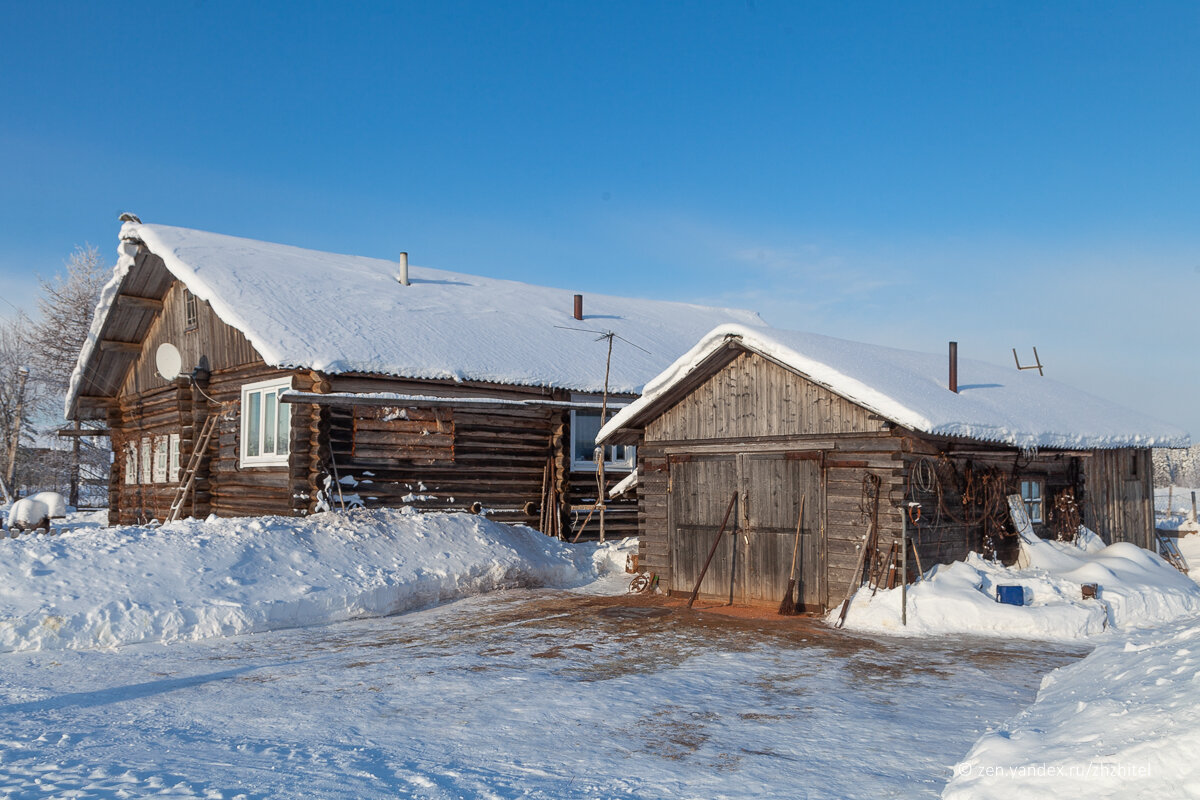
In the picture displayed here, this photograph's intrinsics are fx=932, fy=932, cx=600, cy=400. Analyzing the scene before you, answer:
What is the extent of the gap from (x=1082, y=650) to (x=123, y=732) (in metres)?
9.60

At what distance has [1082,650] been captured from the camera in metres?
10.4

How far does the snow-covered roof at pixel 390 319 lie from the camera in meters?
17.2

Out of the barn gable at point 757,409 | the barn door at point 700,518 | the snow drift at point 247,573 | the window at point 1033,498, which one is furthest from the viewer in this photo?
the window at point 1033,498

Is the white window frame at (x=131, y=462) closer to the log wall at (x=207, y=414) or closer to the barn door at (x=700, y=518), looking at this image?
the log wall at (x=207, y=414)

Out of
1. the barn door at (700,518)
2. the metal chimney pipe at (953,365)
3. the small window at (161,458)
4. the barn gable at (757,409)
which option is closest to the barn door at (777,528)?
the barn door at (700,518)

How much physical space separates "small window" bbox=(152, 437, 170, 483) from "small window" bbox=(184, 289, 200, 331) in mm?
3290

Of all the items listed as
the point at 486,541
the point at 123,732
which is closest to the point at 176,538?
the point at 486,541

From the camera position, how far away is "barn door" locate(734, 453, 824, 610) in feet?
43.6

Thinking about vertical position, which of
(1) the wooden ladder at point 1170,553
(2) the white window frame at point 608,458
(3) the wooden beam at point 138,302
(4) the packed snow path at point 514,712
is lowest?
(4) the packed snow path at point 514,712

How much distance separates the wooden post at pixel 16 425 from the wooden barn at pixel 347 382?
20441 millimetres

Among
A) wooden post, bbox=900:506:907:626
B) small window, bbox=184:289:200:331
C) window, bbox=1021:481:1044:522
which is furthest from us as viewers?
small window, bbox=184:289:200:331

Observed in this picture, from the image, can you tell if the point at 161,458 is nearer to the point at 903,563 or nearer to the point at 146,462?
the point at 146,462

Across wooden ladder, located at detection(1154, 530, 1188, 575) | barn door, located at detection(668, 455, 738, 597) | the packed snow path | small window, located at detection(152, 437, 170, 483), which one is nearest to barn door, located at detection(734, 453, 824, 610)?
barn door, located at detection(668, 455, 738, 597)

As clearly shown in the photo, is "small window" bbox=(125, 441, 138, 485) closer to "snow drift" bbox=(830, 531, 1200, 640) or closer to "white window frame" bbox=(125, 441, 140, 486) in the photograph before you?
"white window frame" bbox=(125, 441, 140, 486)
